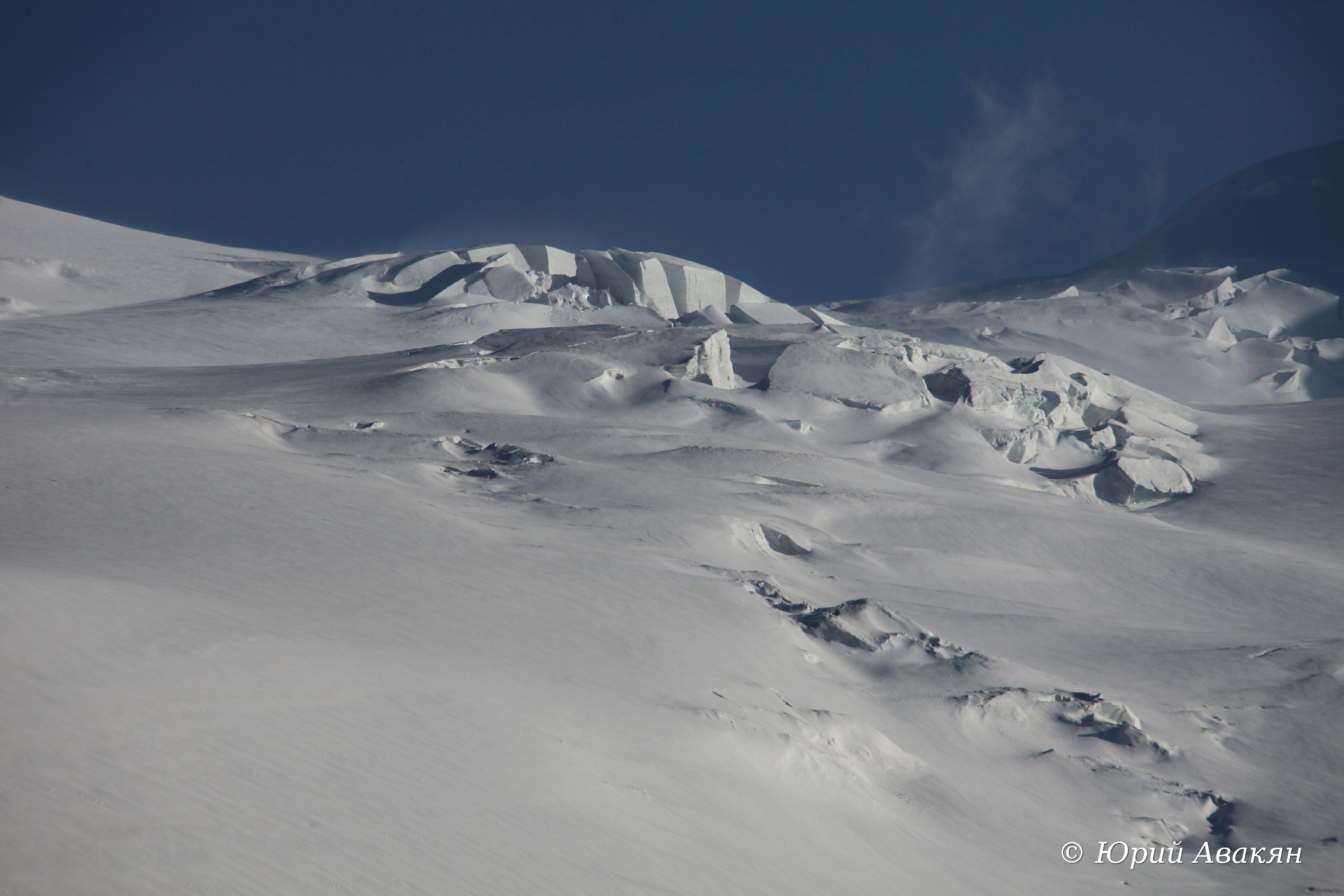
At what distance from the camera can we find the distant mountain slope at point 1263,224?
157ft

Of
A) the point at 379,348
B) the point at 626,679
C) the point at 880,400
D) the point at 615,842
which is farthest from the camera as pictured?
the point at 379,348

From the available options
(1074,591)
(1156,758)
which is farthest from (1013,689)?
(1074,591)

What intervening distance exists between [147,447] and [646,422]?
29.6ft

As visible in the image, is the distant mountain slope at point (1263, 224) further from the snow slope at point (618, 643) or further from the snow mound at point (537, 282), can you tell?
the snow slope at point (618, 643)

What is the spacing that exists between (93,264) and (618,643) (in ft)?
100

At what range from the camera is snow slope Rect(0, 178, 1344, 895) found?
444 centimetres

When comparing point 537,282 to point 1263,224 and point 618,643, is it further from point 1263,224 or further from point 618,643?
point 1263,224

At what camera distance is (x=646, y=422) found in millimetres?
18328

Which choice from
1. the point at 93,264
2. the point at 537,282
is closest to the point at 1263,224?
the point at 537,282

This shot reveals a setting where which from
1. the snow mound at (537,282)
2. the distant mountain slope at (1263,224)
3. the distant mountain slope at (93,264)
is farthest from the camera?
the distant mountain slope at (1263,224)

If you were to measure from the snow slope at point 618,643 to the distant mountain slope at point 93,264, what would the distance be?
899 centimetres

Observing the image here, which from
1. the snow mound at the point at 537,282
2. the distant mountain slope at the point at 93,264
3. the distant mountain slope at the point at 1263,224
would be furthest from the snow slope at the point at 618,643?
the distant mountain slope at the point at 1263,224

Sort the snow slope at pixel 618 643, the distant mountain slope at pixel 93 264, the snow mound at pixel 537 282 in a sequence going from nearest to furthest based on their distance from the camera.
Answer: the snow slope at pixel 618 643 < the distant mountain slope at pixel 93 264 < the snow mound at pixel 537 282

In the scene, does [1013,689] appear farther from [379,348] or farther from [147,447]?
[379,348]
